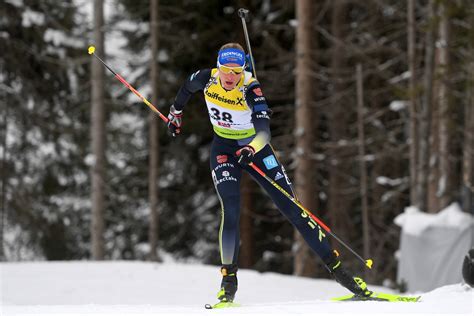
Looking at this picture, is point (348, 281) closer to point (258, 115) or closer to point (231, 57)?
point (258, 115)

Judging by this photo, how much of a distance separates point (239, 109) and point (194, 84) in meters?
0.58

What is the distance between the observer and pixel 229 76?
5.95m

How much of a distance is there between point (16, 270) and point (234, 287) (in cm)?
657

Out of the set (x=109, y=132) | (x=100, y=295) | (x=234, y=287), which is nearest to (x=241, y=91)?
(x=234, y=287)

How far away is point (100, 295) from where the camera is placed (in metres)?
9.99

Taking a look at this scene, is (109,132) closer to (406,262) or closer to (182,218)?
(182,218)

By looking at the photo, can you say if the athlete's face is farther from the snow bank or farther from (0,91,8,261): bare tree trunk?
(0,91,8,261): bare tree trunk

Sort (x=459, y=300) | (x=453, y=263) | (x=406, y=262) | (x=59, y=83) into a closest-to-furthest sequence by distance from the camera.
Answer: (x=459, y=300), (x=453, y=263), (x=406, y=262), (x=59, y=83)

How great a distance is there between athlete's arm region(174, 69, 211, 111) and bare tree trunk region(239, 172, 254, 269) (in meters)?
10.8

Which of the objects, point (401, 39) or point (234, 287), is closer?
point (234, 287)

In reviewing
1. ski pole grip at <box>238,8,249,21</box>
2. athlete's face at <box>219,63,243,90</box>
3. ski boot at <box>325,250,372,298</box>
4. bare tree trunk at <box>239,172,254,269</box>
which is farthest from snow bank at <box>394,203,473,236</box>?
bare tree trunk at <box>239,172,254,269</box>

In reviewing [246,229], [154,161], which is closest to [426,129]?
[246,229]

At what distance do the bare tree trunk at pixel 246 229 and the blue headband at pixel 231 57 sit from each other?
11491mm

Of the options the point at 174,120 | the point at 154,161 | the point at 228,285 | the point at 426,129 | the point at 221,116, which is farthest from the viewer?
the point at 154,161
